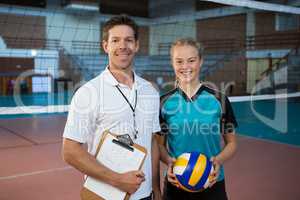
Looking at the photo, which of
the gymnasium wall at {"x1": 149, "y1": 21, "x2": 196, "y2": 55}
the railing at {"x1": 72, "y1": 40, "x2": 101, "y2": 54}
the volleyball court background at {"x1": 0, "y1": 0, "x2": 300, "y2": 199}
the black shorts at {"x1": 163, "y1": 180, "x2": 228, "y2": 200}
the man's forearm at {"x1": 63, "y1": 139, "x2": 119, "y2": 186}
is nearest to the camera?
the man's forearm at {"x1": 63, "y1": 139, "x2": 119, "y2": 186}

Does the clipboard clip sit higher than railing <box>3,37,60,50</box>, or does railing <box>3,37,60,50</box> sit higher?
railing <box>3,37,60,50</box>

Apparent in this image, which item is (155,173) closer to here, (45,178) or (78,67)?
(45,178)

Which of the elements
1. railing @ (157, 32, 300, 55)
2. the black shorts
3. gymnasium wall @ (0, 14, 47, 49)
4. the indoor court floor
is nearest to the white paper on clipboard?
the black shorts

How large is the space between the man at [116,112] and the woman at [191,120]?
182 mm

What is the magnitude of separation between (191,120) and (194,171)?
0.85 feet

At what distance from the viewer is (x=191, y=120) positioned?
5.67 feet

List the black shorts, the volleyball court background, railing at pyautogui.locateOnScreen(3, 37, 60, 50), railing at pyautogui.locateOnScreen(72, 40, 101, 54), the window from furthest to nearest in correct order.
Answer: railing at pyautogui.locateOnScreen(72, 40, 101, 54) → railing at pyautogui.locateOnScreen(3, 37, 60, 50) → the window → the volleyball court background → the black shorts

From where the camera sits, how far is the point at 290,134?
6148 mm

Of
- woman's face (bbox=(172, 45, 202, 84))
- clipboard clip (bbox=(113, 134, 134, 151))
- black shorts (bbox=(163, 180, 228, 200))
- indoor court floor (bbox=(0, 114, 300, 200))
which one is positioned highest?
woman's face (bbox=(172, 45, 202, 84))

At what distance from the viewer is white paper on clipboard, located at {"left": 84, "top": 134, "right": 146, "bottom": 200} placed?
4.66 ft

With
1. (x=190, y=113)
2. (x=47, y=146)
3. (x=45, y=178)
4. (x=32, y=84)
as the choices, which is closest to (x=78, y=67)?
(x=32, y=84)

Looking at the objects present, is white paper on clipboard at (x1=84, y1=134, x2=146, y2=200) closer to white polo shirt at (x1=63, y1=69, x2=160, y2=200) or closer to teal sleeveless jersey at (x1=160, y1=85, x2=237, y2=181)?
white polo shirt at (x1=63, y1=69, x2=160, y2=200)

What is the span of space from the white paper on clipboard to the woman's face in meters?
0.52

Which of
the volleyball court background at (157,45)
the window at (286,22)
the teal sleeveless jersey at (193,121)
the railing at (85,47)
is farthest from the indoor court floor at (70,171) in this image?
the railing at (85,47)
